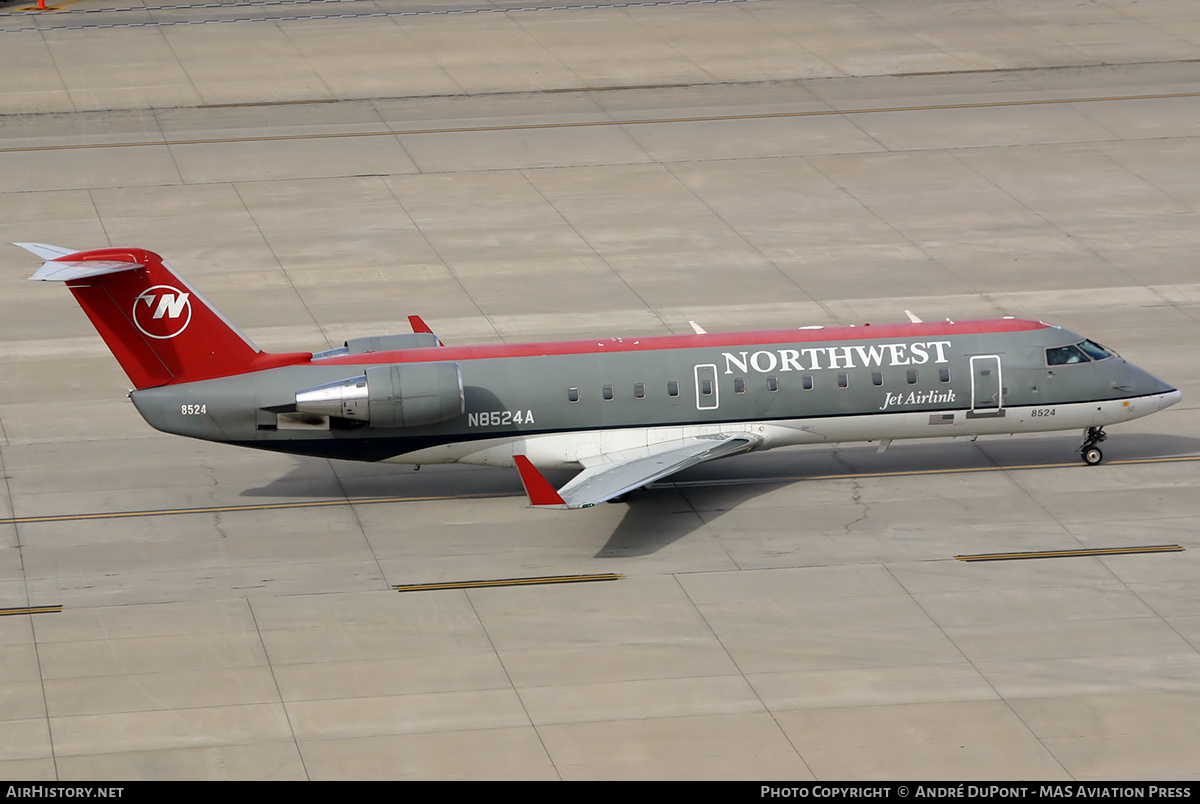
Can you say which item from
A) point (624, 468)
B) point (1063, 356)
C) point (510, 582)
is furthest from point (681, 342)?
point (1063, 356)

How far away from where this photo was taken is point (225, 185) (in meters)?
50.7

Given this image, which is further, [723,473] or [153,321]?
[723,473]

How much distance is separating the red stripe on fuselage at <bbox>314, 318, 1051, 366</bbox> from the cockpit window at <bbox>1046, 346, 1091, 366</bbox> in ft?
2.15

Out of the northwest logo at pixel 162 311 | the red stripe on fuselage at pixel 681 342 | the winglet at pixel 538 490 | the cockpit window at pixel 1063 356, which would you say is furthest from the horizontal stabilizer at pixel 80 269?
the cockpit window at pixel 1063 356

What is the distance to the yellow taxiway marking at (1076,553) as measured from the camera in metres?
30.1

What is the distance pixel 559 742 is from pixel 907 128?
3615cm

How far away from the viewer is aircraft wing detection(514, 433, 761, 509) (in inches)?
1137

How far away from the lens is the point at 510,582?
96.7 ft

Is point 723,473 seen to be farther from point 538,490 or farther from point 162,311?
point 162,311

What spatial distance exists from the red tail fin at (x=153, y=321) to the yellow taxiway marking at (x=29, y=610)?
4802 millimetres

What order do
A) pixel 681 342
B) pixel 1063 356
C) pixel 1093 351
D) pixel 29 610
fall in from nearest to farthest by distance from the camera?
pixel 29 610, pixel 681 342, pixel 1063 356, pixel 1093 351

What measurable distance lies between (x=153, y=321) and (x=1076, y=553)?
17907mm

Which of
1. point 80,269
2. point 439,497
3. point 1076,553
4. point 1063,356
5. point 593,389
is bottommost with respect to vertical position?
point 439,497

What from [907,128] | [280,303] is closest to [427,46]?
[907,128]
